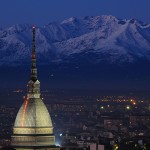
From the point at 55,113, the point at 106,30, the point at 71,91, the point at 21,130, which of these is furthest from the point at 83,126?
the point at 21,130

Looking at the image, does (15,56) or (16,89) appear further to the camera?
(15,56)

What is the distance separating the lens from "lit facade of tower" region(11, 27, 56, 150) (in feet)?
257

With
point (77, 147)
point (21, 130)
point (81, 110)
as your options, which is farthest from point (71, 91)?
point (21, 130)

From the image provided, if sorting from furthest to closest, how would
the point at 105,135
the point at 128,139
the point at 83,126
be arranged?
the point at 83,126 < the point at 105,135 < the point at 128,139

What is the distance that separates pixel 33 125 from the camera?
78625 mm

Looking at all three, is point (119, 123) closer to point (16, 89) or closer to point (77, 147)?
point (16, 89)

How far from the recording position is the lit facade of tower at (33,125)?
78375mm

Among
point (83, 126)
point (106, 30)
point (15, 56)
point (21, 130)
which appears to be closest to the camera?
point (21, 130)

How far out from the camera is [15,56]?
182m

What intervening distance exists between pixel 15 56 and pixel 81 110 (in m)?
27.7

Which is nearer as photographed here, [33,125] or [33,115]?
[33,115]

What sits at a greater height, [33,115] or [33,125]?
[33,115]

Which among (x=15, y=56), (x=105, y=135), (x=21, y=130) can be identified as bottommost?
(x=21, y=130)

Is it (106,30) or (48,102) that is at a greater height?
(106,30)
